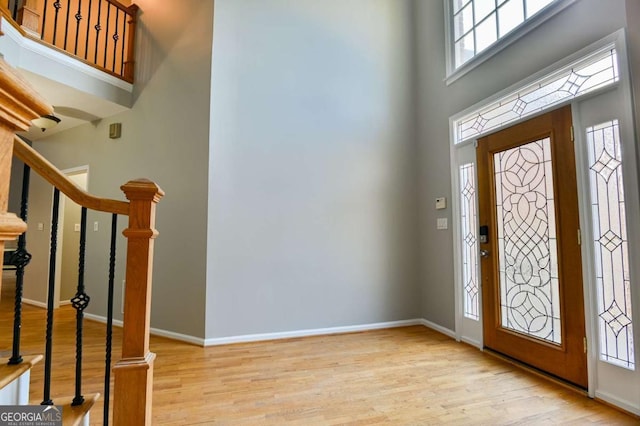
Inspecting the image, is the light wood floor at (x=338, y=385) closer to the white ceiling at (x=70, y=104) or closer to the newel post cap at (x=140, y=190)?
the newel post cap at (x=140, y=190)

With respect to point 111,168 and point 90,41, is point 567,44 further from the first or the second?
point 90,41

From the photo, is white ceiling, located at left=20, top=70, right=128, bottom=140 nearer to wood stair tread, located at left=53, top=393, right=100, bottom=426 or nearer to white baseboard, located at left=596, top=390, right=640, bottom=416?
wood stair tread, located at left=53, top=393, right=100, bottom=426

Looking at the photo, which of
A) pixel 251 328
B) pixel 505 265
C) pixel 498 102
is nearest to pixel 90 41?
pixel 251 328

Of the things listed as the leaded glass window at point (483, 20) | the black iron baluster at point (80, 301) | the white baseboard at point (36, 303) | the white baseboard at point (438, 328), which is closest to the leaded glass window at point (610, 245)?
the leaded glass window at point (483, 20)

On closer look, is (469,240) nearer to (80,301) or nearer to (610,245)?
(610,245)

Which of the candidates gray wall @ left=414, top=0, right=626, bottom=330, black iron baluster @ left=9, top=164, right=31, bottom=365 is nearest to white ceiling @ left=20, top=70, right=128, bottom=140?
black iron baluster @ left=9, top=164, right=31, bottom=365

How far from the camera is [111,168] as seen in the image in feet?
13.2

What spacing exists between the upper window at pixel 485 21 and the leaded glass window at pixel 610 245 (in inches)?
44.0

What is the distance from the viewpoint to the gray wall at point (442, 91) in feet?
8.21

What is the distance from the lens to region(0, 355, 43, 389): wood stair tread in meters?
1.25

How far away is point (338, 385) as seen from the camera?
7.64 feet

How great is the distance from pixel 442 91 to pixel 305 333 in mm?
3022

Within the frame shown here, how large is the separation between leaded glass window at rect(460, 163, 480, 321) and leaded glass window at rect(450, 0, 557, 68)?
3.94 feet

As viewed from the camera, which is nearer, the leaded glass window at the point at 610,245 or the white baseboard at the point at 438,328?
the leaded glass window at the point at 610,245
